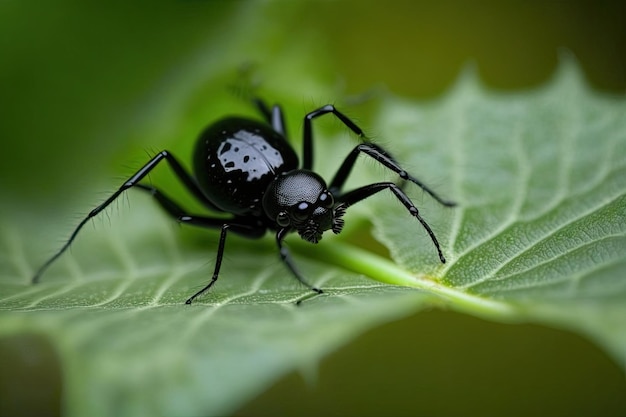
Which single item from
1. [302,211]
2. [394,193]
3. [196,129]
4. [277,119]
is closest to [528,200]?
[394,193]

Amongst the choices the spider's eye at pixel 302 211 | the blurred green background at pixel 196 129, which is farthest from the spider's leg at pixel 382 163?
the blurred green background at pixel 196 129

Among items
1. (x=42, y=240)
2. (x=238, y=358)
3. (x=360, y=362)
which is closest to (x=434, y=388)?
(x=360, y=362)

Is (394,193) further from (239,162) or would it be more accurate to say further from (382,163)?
(239,162)

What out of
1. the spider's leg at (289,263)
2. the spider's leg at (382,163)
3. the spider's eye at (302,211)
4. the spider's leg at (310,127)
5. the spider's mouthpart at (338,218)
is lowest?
the spider's leg at (289,263)

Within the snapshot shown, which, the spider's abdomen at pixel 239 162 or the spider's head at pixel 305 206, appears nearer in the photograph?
the spider's head at pixel 305 206

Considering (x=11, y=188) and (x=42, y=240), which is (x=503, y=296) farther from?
(x=11, y=188)

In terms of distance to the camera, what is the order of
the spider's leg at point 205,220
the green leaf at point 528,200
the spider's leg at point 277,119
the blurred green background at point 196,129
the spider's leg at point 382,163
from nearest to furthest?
the green leaf at point 528,200 < the spider's leg at point 382,163 < the spider's leg at point 205,220 < the blurred green background at point 196,129 < the spider's leg at point 277,119

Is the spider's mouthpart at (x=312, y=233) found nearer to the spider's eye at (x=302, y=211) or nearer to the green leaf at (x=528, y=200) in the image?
the spider's eye at (x=302, y=211)

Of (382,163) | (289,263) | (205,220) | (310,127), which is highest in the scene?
(310,127)
